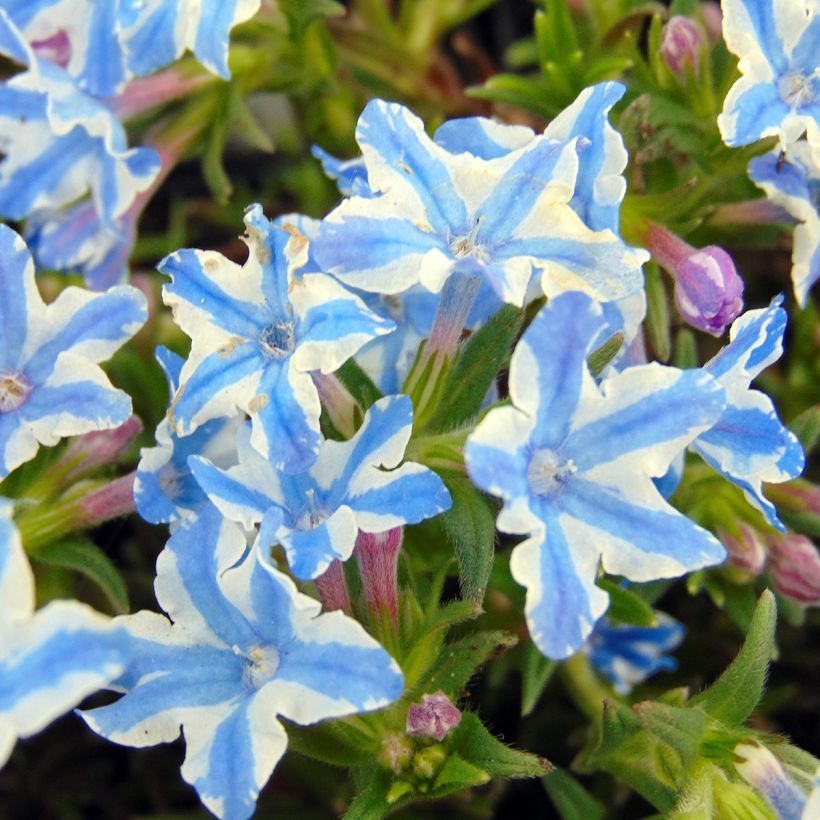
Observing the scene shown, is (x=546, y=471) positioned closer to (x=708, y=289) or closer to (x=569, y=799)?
(x=708, y=289)

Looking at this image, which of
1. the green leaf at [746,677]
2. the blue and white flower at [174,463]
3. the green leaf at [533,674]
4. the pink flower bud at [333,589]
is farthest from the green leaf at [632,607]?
the blue and white flower at [174,463]

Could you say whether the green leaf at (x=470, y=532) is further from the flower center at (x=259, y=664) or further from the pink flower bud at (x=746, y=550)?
the pink flower bud at (x=746, y=550)

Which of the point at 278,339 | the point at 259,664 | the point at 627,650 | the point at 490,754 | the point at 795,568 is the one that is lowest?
the point at 627,650

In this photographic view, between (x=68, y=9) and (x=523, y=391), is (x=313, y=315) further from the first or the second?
(x=68, y=9)

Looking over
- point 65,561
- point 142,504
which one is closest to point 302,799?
point 65,561

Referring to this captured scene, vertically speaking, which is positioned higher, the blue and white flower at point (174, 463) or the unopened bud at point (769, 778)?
the blue and white flower at point (174, 463)

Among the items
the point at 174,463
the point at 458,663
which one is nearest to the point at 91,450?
the point at 174,463
